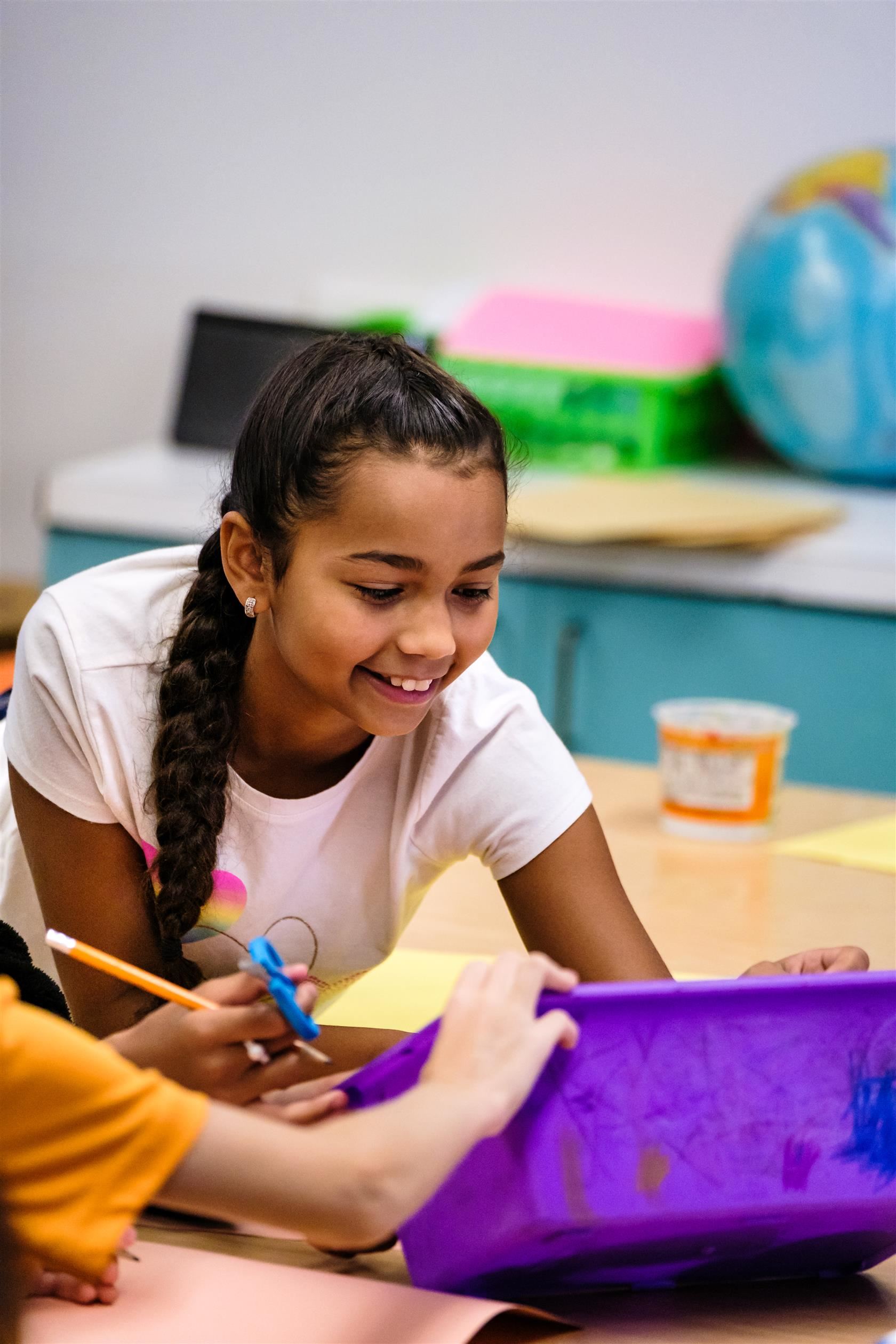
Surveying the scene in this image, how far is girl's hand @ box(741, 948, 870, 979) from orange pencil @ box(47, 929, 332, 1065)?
326 millimetres

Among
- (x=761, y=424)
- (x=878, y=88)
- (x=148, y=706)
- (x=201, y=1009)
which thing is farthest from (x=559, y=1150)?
(x=878, y=88)

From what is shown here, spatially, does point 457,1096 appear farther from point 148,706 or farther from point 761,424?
point 761,424

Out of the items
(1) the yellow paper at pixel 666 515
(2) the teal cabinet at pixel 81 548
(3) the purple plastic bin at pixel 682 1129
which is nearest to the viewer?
(3) the purple plastic bin at pixel 682 1129

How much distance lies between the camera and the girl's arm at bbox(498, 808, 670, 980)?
1.03 m

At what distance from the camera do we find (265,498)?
97 cm

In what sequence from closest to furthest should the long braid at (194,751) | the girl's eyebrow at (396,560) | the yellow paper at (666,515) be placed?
the girl's eyebrow at (396,560) → the long braid at (194,751) → the yellow paper at (666,515)

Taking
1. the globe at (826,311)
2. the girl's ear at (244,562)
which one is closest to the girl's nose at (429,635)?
the girl's ear at (244,562)

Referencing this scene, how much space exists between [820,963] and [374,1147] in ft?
1.44

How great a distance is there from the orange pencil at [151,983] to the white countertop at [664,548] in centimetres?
149

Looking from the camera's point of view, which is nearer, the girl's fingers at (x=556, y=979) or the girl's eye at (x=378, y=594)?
the girl's fingers at (x=556, y=979)

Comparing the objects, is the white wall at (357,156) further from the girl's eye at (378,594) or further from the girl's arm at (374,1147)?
the girl's arm at (374,1147)

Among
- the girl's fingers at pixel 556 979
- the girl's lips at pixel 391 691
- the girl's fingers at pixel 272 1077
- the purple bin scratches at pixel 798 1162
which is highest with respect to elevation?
the girl's lips at pixel 391 691

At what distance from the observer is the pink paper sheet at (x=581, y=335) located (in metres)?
2.81

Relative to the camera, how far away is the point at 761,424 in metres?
2.71
